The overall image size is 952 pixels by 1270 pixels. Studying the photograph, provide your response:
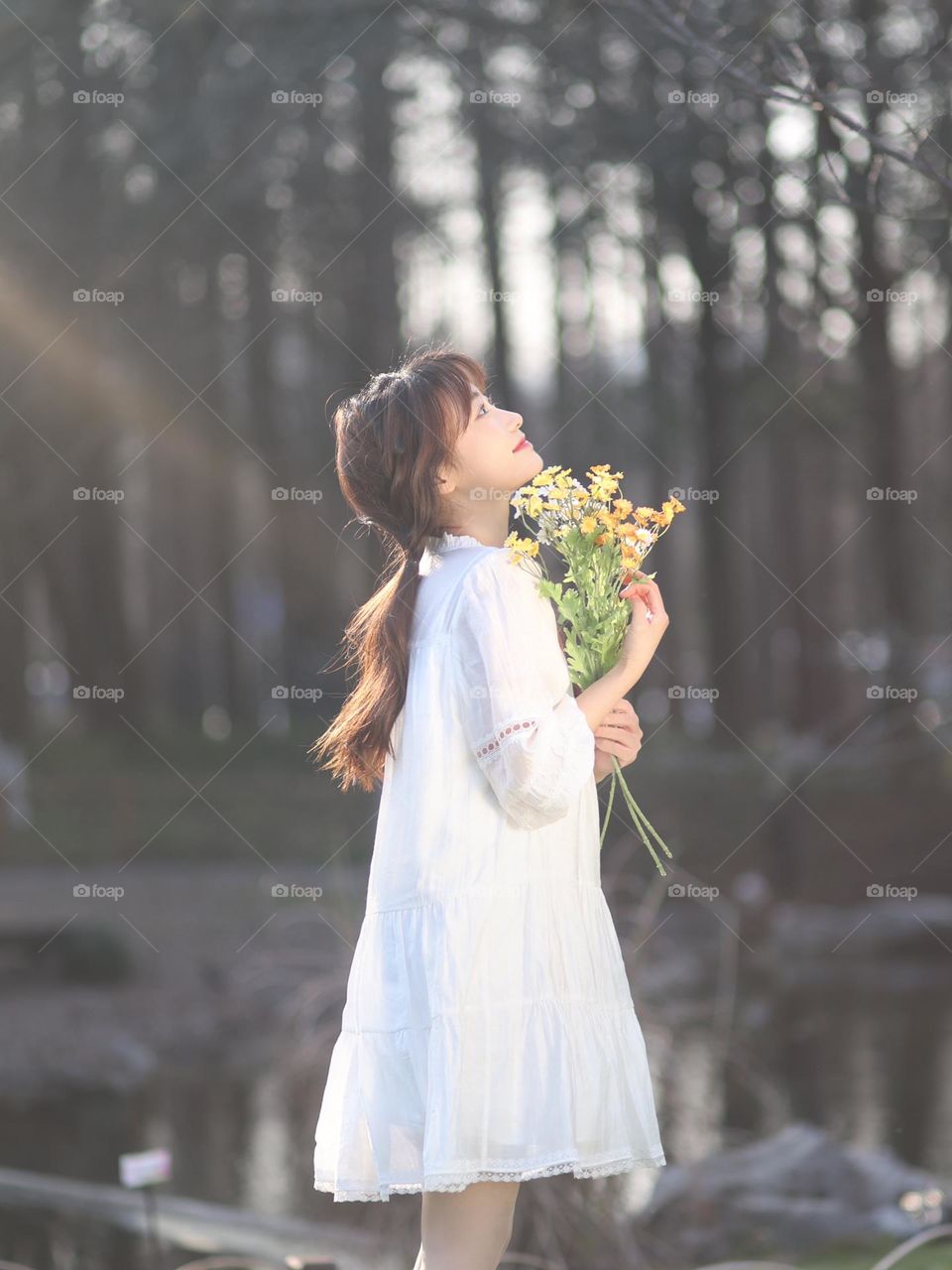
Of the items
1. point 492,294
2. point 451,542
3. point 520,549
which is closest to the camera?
point 520,549

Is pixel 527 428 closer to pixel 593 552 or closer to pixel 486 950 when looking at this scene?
pixel 593 552

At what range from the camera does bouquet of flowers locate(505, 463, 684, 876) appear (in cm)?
207

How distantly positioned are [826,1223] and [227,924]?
5.53 metres

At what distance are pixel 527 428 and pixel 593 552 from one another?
9.75m

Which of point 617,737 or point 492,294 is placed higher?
point 492,294

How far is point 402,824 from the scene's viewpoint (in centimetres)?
201

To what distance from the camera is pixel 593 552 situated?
2090 millimetres

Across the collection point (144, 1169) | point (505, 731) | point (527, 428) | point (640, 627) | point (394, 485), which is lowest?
point (144, 1169)

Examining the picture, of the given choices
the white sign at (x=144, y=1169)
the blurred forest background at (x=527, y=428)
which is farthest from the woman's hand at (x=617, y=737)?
the white sign at (x=144, y=1169)

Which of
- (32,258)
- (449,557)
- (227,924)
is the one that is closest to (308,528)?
(227,924)

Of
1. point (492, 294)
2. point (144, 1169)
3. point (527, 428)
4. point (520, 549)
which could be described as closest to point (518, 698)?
point (520, 549)

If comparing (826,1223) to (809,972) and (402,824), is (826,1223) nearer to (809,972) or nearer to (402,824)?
(402,824)

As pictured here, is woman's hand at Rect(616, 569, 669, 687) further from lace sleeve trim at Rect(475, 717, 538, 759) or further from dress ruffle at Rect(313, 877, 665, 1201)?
dress ruffle at Rect(313, 877, 665, 1201)

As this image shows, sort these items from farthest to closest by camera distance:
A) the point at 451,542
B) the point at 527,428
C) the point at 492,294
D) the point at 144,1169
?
1. the point at 527,428
2. the point at 492,294
3. the point at 144,1169
4. the point at 451,542
